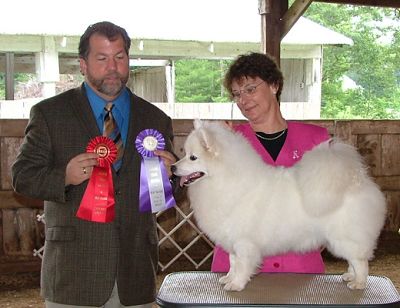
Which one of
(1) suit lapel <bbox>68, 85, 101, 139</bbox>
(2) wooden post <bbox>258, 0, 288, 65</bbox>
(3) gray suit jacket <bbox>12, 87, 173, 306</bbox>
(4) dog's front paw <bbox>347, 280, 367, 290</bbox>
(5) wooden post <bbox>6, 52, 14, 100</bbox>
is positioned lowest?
(4) dog's front paw <bbox>347, 280, 367, 290</bbox>

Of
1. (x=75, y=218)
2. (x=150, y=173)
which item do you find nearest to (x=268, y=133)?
(x=150, y=173)

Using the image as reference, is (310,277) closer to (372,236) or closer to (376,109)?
(372,236)

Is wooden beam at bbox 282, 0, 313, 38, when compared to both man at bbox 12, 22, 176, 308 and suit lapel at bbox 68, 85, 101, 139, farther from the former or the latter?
suit lapel at bbox 68, 85, 101, 139

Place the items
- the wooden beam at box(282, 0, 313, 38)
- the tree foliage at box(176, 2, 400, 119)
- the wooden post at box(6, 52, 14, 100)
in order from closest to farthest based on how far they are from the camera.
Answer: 1. the wooden beam at box(282, 0, 313, 38)
2. the wooden post at box(6, 52, 14, 100)
3. the tree foliage at box(176, 2, 400, 119)

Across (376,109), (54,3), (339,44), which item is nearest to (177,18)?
(54,3)

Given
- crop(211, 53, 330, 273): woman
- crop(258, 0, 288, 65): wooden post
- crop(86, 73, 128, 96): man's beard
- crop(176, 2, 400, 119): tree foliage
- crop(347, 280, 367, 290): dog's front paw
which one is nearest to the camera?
crop(86, 73, 128, 96): man's beard

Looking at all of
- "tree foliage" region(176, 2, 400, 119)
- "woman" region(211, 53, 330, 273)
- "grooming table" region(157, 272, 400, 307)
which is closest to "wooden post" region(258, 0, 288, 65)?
"woman" region(211, 53, 330, 273)

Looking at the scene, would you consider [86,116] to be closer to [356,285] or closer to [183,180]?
[183,180]

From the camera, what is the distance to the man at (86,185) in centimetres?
233

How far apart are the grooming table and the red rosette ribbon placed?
17.2 inches

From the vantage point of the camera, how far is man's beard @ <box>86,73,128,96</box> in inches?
93.7

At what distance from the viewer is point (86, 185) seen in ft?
7.88

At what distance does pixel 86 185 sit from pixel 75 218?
14 centimetres

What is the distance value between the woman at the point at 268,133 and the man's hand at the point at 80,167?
2.65 feet
